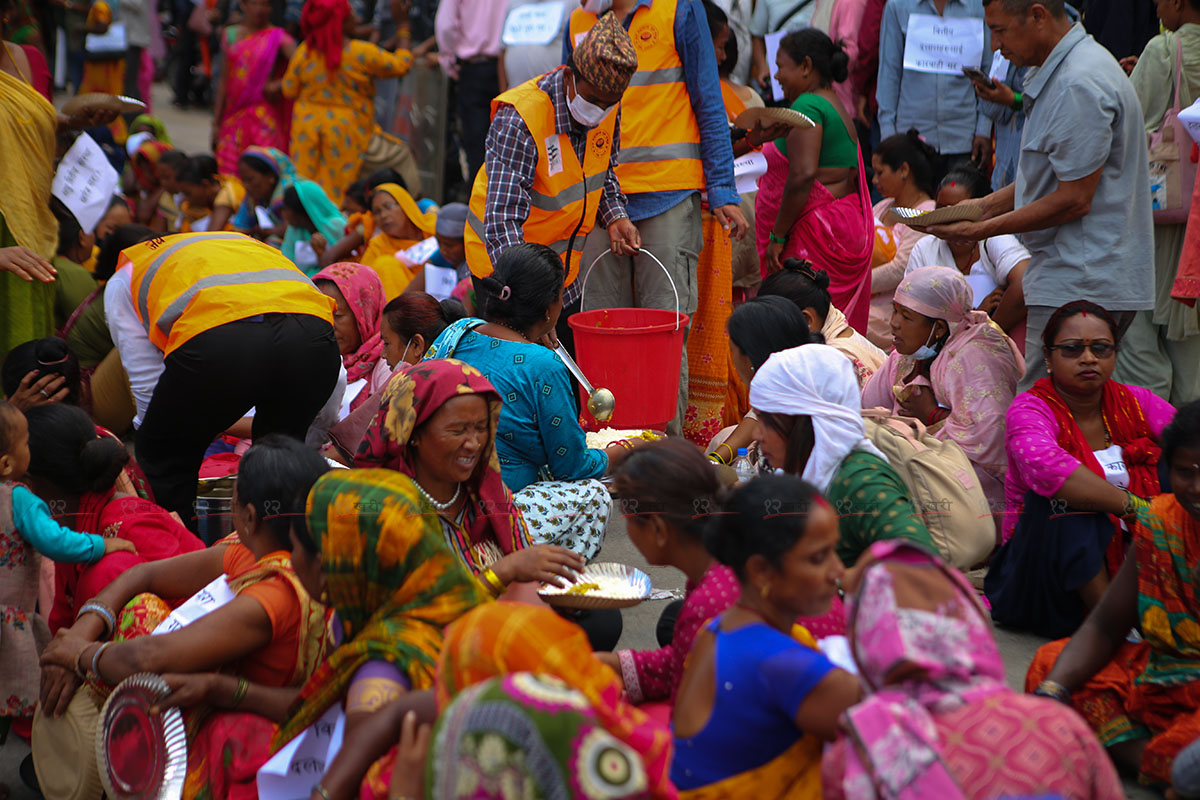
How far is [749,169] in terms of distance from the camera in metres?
5.52

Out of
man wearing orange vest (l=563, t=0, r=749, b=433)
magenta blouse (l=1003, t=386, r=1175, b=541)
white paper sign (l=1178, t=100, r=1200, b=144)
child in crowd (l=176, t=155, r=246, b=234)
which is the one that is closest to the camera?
magenta blouse (l=1003, t=386, r=1175, b=541)

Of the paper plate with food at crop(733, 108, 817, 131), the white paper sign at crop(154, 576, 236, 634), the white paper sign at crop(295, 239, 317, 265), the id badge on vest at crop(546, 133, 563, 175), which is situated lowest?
the white paper sign at crop(295, 239, 317, 265)

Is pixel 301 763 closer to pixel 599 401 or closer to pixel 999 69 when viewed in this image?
pixel 599 401

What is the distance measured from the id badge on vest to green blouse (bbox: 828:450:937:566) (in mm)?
2244

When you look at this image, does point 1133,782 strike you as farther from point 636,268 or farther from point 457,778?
point 636,268

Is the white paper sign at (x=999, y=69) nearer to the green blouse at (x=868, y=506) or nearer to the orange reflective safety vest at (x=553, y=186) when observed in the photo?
the orange reflective safety vest at (x=553, y=186)

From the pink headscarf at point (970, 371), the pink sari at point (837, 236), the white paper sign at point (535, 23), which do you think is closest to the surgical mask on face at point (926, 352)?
the pink headscarf at point (970, 371)

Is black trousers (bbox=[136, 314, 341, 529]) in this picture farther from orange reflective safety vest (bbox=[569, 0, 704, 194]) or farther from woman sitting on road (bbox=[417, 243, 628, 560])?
orange reflective safety vest (bbox=[569, 0, 704, 194])

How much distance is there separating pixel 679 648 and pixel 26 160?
11.5ft

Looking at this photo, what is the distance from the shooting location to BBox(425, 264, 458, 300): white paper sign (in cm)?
627

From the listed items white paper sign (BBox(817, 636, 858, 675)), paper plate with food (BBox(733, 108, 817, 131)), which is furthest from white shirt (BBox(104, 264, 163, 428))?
paper plate with food (BBox(733, 108, 817, 131))

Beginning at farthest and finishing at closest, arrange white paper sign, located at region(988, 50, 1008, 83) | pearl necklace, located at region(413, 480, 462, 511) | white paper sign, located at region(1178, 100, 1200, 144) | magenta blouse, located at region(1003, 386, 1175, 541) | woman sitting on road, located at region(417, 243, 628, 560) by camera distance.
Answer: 1. white paper sign, located at region(988, 50, 1008, 83)
2. white paper sign, located at region(1178, 100, 1200, 144)
3. woman sitting on road, located at region(417, 243, 628, 560)
4. magenta blouse, located at region(1003, 386, 1175, 541)
5. pearl necklace, located at region(413, 480, 462, 511)

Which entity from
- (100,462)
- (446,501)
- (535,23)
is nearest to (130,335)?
(100,462)

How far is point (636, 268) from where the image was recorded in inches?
203
